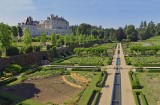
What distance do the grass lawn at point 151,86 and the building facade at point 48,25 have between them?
76.9m

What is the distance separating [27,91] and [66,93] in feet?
15.0

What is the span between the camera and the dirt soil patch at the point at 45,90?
80.6 ft

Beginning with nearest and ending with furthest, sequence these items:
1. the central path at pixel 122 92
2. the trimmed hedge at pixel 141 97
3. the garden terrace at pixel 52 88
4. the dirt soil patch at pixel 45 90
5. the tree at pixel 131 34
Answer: the trimmed hedge at pixel 141 97, the central path at pixel 122 92, the garden terrace at pixel 52 88, the dirt soil patch at pixel 45 90, the tree at pixel 131 34

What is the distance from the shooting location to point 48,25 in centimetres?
11950

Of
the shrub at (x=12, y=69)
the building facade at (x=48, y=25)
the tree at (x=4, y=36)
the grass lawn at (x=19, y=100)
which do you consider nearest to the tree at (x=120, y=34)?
the building facade at (x=48, y=25)

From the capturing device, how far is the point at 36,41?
78.5 metres

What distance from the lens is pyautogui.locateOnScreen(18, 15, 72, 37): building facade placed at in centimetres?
10478

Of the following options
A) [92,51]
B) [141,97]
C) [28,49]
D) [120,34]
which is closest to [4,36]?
[28,49]

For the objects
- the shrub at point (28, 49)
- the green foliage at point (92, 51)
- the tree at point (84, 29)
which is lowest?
the green foliage at point (92, 51)

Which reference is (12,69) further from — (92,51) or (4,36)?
(92,51)

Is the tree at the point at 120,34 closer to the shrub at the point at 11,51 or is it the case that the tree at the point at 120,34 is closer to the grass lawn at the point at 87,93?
the shrub at the point at 11,51

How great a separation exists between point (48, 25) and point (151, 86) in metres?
96.2

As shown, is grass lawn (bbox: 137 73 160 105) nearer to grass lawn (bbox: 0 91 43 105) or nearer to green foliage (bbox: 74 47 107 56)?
grass lawn (bbox: 0 91 43 105)

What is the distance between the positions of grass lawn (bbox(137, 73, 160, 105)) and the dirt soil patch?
7440 mm
